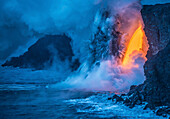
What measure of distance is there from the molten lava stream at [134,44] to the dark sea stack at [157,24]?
11286 mm

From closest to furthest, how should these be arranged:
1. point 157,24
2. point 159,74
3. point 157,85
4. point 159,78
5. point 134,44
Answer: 1. point 157,85
2. point 159,78
3. point 159,74
4. point 157,24
5. point 134,44

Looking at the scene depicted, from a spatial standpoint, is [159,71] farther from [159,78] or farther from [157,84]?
[157,84]

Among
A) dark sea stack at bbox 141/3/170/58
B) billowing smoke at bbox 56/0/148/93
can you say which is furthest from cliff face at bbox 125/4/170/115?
billowing smoke at bbox 56/0/148/93

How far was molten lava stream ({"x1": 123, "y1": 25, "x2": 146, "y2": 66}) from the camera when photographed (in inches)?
1387

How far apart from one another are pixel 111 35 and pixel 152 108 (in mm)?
29337

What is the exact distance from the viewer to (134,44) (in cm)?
3688

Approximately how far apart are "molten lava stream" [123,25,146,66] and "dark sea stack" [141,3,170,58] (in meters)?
11.3

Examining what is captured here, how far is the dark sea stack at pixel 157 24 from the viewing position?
61.7ft

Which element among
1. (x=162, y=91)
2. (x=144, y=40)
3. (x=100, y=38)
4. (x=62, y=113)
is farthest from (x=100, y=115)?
(x=100, y=38)

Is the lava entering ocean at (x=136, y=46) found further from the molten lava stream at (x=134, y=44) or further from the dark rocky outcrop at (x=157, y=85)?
the dark rocky outcrop at (x=157, y=85)

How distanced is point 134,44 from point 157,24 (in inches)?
636

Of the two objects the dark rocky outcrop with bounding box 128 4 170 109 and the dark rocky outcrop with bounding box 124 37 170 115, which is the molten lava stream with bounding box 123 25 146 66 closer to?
the dark rocky outcrop with bounding box 128 4 170 109

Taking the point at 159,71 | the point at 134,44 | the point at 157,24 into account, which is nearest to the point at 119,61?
the point at 134,44

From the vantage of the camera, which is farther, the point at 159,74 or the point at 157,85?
the point at 159,74
